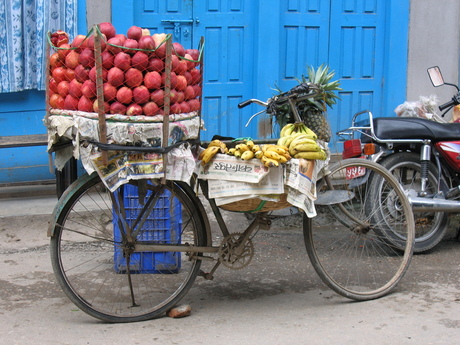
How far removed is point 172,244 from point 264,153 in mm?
781

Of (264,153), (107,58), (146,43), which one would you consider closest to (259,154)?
(264,153)

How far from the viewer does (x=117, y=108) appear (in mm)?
3270

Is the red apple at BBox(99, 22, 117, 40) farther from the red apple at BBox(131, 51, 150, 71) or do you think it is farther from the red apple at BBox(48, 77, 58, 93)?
the red apple at BBox(48, 77, 58, 93)

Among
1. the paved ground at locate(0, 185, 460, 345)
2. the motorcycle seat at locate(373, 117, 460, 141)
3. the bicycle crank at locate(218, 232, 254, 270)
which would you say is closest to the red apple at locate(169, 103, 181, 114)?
the bicycle crank at locate(218, 232, 254, 270)

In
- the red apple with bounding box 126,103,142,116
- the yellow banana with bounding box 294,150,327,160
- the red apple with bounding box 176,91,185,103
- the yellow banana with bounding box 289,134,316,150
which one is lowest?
the yellow banana with bounding box 294,150,327,160

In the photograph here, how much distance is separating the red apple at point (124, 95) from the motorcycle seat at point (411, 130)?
92.6 inches

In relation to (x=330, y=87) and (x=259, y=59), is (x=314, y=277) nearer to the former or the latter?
(x=330, y=87)

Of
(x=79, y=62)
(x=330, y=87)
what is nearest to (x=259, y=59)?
(x=330, y=87)

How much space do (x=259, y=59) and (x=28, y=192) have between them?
266 cm

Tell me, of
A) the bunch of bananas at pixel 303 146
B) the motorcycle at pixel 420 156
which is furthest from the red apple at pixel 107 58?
the motorcycle at pixel 420 156

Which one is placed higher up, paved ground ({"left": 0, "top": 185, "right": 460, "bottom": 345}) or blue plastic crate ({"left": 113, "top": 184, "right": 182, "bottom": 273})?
blue plastic crate ({"left": 113, "top": 184, "right": 182, "bottom": 273})

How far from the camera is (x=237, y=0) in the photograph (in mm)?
6312

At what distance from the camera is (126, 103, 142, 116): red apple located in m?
3.28

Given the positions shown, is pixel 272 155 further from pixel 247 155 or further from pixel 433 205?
pixel 433 205
